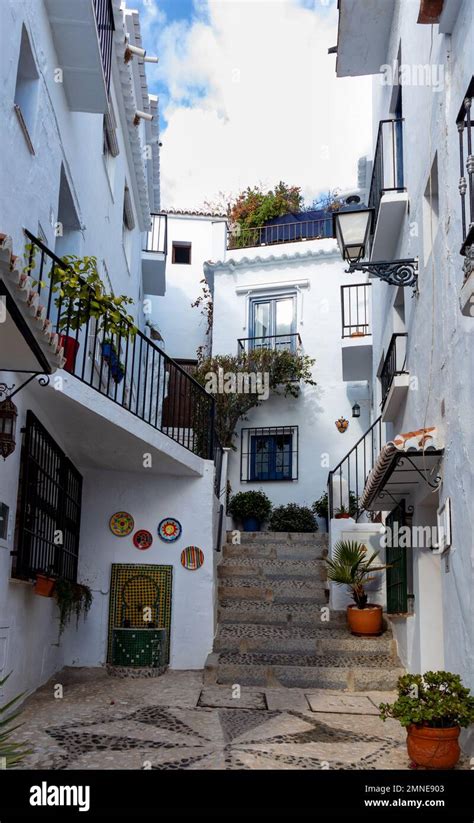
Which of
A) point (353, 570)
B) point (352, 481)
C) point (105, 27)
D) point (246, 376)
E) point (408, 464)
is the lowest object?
point (353, 570)

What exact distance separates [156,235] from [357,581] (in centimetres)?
1064

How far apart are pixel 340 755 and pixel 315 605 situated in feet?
15.7

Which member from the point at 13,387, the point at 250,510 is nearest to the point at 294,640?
the point at 13,387

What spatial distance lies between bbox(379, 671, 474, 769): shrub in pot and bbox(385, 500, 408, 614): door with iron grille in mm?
3369

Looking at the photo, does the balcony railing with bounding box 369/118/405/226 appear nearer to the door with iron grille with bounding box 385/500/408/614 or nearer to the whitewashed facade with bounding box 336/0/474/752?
the whitewashed facade with bounding box 336/0/474/752

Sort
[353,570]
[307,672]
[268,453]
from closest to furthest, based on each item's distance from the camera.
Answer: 1. [307,672]
2. [353,570]
3. [268,453]

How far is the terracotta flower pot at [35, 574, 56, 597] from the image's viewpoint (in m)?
7.48

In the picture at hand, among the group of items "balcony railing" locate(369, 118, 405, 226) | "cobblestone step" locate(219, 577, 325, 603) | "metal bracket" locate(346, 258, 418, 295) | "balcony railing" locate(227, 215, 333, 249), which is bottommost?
"cobblestone step" locate(219, 577, 325, 603)

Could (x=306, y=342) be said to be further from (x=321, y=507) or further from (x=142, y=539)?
(x=142, y=539)

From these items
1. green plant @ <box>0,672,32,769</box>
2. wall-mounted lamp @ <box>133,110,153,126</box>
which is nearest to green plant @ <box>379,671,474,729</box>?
green plant @ <box>0,672,32,769</box>

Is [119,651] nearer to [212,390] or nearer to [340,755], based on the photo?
[340,755]

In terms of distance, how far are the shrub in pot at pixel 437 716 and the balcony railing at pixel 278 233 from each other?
1535 centimetres

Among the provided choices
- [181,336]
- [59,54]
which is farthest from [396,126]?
[181,336]

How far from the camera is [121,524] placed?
10297 millimetres
